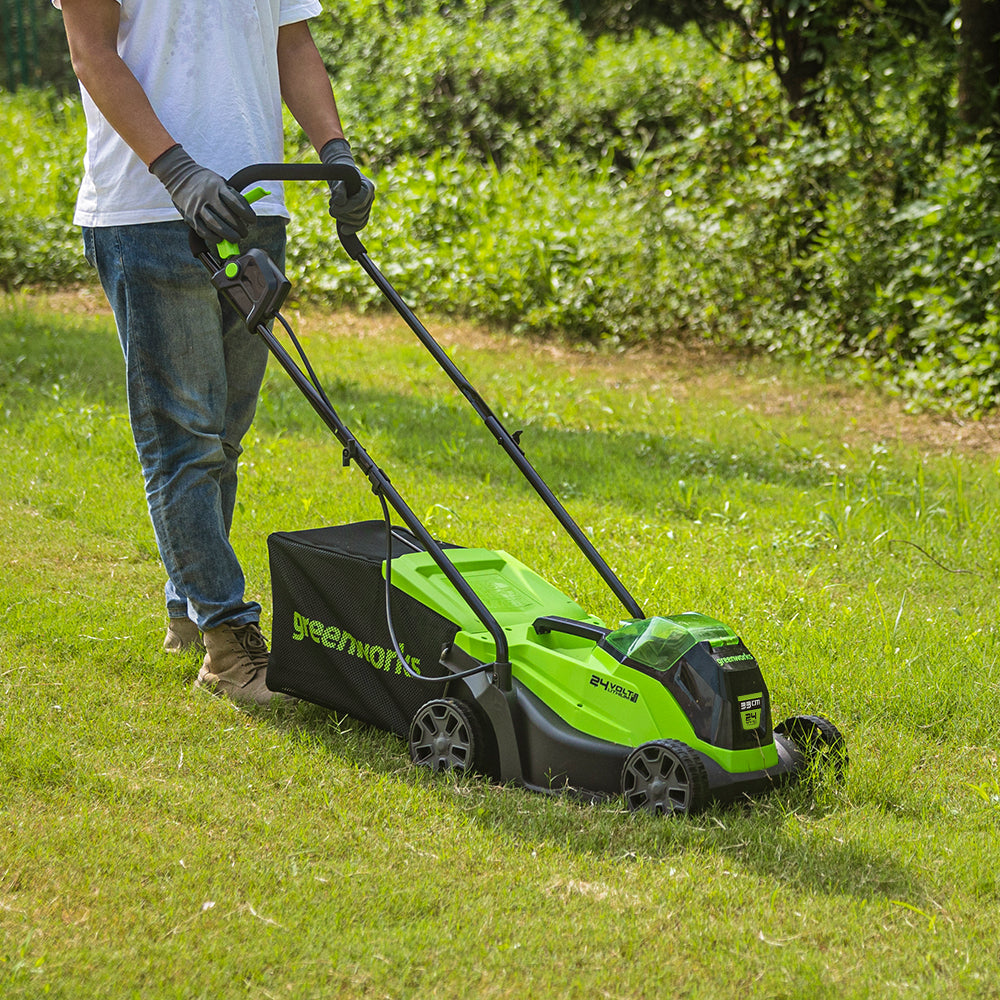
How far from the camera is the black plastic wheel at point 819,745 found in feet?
8.51

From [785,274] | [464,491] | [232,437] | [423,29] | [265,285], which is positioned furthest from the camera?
[423,29]

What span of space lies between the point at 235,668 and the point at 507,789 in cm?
85

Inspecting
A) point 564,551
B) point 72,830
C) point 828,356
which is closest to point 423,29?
point 828,356

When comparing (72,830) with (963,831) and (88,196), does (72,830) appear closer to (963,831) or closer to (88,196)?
(88,196)

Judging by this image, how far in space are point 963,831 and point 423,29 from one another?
31.3 feet

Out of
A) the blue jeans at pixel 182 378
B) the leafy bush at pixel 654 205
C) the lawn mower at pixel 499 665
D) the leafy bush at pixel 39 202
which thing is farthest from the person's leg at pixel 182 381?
the leafy bush at pixel 39 202

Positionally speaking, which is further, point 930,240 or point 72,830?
→ point 930,240

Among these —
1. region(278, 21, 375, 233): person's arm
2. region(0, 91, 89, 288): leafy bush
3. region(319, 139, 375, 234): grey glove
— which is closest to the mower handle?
region(319, 139, 375, 234): grey glove

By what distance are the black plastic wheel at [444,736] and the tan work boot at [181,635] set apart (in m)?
0.85

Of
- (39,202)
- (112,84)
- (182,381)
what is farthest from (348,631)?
(39,202)

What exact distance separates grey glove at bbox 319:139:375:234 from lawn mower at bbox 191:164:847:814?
5 centimetres

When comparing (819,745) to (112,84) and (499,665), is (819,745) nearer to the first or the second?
(499,665)

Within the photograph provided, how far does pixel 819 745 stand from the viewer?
2.64 metres

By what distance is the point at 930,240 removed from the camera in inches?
260
